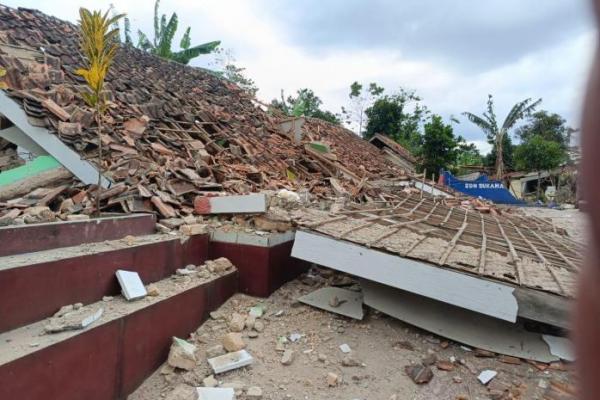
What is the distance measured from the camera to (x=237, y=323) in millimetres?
3646

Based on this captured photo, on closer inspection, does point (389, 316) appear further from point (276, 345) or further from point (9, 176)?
point (9, 176)

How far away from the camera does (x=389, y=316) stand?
4.00 metres

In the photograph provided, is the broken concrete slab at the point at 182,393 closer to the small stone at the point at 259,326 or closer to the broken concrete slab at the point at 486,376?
the small stone at the point at 259,326

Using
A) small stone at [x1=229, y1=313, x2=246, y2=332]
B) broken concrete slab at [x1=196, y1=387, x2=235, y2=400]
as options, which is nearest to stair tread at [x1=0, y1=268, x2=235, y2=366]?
small stone at [x1=229, y1=313, x2=246, y2=332]

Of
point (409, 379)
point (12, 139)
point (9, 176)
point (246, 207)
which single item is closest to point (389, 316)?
point (409, 379)

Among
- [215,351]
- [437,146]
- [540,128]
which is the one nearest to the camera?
[215,351]

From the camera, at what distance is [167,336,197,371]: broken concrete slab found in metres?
3.04

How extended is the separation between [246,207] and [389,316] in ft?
6.65

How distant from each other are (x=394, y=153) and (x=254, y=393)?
19.5 meters

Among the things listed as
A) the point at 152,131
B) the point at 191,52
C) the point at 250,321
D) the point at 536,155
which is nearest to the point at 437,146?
the point at 536,155

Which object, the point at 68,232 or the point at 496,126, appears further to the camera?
the point at 496,126

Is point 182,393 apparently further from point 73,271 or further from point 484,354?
point 484,354

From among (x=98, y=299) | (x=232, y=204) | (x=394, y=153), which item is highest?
(x=394, y=153)

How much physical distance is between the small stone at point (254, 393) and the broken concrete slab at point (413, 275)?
1.31 m
